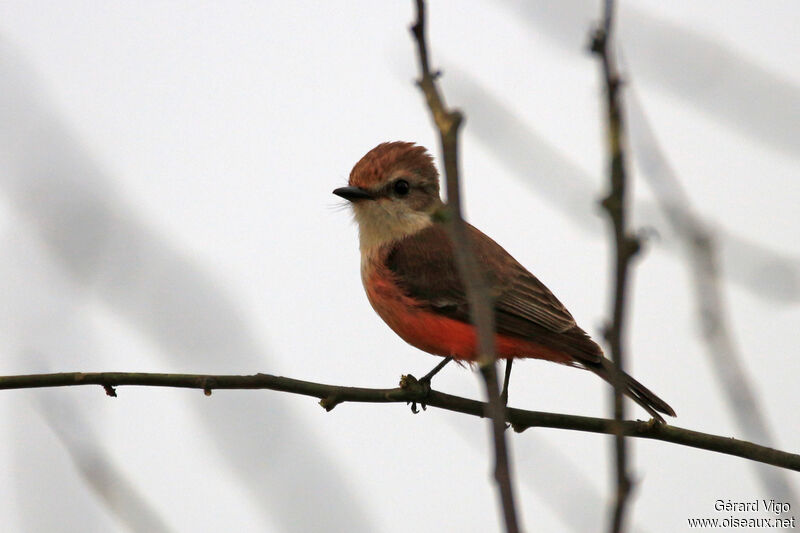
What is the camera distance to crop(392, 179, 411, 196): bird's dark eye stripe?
711 centimetres

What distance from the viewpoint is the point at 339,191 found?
22.2 ft

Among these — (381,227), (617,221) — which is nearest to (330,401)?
(617,221)

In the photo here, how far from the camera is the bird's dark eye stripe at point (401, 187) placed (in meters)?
7.11

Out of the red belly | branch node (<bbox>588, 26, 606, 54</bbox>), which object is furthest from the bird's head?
branch node (<bbox>588, 26, 606, 54</bbox>)

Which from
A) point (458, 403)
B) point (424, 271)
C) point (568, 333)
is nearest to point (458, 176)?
point (458, 403)

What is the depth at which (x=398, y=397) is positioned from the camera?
4559mm

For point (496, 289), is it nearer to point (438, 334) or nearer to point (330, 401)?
point (438, 334)

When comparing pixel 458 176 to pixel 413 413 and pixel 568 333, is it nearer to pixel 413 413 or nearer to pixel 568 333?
pixel 413 413

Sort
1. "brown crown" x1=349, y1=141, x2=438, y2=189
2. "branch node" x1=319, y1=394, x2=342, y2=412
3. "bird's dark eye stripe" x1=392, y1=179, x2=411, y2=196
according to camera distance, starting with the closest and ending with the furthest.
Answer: "branch node" x1=319, y1=394, x2=342, y2=412, "brown crown" x1=349, y1=141, x2=438, y2=189, "bird's dark eye stripe" x1=392, y1=179, x2=411, y2=196

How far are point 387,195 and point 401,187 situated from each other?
13 cm

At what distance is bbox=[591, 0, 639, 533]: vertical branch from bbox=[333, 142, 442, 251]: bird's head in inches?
201

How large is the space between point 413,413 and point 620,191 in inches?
154

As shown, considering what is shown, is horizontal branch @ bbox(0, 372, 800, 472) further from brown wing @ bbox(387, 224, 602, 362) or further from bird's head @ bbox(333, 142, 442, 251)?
bird's head @ bbox(333, 142, 442, 251)

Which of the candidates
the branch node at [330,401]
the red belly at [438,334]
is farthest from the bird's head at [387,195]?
the branch node at [330,401]
